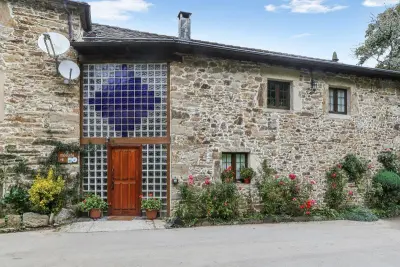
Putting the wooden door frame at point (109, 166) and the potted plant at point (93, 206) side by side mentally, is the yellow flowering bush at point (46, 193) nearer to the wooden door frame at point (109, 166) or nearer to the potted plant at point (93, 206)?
the potted plant at point (93, 206)

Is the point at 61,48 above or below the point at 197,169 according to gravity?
above

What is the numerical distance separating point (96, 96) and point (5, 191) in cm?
300

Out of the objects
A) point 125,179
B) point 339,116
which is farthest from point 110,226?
point 339,116

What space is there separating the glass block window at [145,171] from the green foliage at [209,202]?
22.3 inches

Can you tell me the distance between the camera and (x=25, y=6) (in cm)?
764

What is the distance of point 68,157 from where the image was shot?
7.87m

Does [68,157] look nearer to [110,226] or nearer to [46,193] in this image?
[46,193]

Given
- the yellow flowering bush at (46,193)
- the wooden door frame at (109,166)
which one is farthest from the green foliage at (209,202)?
the yellow flowering bush at (46,193)

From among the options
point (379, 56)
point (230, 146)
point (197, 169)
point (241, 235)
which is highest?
point (379, 56)

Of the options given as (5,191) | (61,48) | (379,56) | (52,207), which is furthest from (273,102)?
(379,56)

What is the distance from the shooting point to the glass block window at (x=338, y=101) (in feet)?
33.4

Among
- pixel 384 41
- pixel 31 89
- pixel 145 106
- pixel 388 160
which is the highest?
pixel 384 41

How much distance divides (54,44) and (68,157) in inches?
105

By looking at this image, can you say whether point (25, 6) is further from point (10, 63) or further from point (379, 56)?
point (379, 56)
